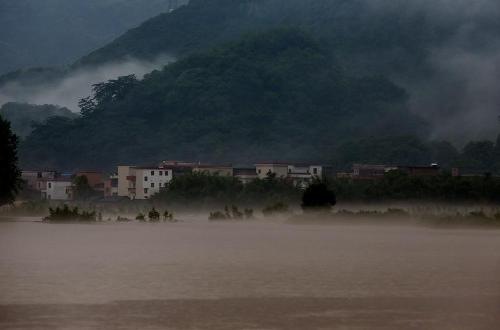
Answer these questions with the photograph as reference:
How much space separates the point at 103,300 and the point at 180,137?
145 meters

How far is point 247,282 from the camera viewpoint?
30734mm

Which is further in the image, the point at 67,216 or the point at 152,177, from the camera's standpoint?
the point at 152,177

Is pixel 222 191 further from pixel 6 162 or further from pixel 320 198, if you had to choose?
pixel 6 162

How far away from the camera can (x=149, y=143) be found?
555 feet

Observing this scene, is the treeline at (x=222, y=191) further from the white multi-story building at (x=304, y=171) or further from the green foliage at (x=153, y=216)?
the white multi-story building at (x=304, y=171)

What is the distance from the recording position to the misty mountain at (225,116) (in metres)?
165

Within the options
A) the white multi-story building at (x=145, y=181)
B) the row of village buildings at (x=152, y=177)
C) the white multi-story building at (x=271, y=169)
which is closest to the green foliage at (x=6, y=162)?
the row of village buildings at (x=152, y=177)

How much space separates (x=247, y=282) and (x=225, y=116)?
479ft

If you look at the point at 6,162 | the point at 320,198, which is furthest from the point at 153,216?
the point at 6,162

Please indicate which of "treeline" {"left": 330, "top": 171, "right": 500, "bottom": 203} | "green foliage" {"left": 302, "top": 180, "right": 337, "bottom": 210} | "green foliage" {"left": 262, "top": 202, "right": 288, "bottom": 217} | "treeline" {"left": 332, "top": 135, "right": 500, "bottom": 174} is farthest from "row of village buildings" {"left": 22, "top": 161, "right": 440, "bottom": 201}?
"green foliage" {"left": 302, "top": 180, "right": 337, "bottom": 210}

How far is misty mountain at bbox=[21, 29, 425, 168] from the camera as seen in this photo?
165250mm

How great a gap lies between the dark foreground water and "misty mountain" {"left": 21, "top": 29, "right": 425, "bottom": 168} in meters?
109

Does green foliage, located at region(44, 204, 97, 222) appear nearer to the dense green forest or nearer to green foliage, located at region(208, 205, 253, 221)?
green foliage, located at region(208, 205, 253, 221)

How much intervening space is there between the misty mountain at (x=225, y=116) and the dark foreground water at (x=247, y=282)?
10879cm
